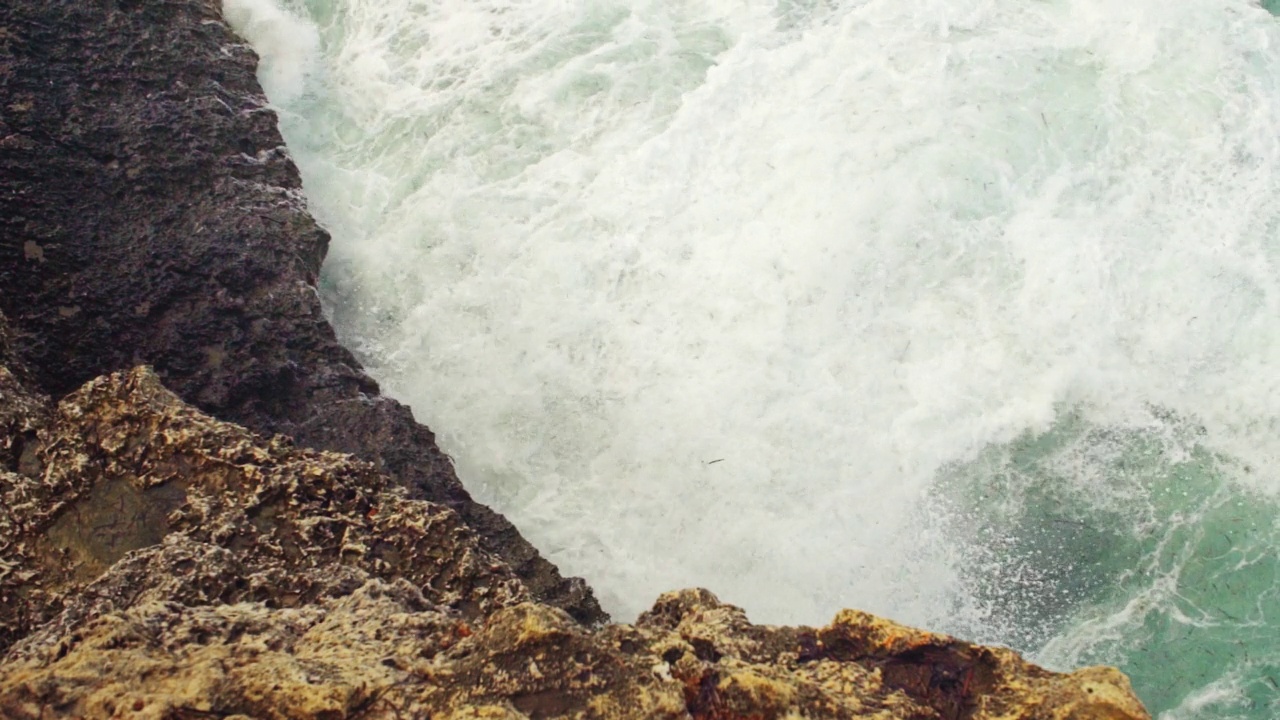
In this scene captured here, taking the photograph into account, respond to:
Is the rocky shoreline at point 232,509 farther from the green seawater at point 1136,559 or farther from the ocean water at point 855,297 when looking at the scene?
the green seawater at point 1136,559

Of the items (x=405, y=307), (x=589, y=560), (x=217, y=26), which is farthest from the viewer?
(x=217, y=26)

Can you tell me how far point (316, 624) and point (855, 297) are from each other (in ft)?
13.5

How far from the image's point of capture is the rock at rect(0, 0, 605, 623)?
591 centimetres

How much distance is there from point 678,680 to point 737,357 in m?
3.45

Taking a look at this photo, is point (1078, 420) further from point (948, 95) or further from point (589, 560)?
point (589, 560)

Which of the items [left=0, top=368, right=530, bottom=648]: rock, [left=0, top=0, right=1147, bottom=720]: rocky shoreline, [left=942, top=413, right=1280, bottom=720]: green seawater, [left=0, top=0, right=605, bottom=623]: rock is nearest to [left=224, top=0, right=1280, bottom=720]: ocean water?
[left=942, top=413, right=1280, bottom=720]: green seawater

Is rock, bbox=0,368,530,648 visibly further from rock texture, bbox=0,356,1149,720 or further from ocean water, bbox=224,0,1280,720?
ocean water, bbox=224,0,1280,720

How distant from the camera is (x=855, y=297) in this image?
690 centimetres

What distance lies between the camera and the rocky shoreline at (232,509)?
3480mm

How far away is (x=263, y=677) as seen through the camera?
3.39 meters

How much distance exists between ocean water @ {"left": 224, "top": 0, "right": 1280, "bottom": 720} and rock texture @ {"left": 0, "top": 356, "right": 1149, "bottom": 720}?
2.00m

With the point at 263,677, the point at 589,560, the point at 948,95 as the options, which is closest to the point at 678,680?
the point at 263,677

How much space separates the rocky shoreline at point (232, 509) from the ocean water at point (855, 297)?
33.0 inches

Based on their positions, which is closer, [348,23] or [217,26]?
[217,26]
